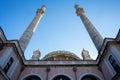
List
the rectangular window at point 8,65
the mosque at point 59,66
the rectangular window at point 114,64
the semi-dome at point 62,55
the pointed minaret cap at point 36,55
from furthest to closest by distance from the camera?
the pointed minaret cap at point 36,55 < the semi-dome at point 62,55 < the mosque at point 59,66 < the rectangular window at point 8,65 < the rectangular window at point 114,64

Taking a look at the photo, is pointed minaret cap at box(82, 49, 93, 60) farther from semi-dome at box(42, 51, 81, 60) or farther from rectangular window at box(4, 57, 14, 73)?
rectangular window at box(4, 57, 14, 73)

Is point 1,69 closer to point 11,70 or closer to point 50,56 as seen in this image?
point 11,70

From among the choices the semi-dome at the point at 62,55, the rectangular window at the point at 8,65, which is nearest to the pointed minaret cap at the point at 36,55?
the semi-dome at the point at 62,55

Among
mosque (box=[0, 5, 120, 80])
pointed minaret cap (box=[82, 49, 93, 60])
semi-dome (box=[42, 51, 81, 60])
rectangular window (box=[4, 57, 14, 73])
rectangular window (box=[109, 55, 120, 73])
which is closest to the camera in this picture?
rectangular window (box=[109, 55, 120, 73])

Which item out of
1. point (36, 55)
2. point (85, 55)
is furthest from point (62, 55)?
point (36, 55)

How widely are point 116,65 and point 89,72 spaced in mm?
3569

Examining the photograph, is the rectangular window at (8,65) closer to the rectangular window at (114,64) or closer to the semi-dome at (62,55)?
the rectangular window at (114,64)

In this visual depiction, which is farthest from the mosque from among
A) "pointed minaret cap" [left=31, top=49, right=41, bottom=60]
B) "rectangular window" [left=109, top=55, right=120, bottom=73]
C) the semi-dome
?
"pointed minaret cap" [left=31, top=49, right=41, bottom=60]

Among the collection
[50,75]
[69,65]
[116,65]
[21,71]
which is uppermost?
[116,65]

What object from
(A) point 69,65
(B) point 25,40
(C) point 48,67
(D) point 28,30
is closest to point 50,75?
(C) point 48,67

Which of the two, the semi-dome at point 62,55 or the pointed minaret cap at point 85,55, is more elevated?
the pointed minaret cap at point 85,55

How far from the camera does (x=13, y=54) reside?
14180 mm

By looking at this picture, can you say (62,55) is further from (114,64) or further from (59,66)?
(114,64)

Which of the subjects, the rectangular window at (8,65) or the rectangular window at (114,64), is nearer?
the rectangular window at (114,64)
